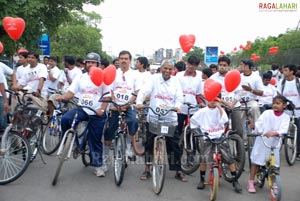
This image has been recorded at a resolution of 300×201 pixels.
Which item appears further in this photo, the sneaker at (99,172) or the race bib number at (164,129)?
the sneaker at (99,172)

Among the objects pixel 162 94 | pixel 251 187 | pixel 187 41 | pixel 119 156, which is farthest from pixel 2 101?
pixel 187 41

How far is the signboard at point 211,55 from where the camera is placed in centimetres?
1324

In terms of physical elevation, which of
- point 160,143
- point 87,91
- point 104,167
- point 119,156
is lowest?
point 104,167

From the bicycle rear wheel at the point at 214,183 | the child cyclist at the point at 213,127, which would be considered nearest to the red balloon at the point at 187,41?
the child cyclist at the point at 213,127

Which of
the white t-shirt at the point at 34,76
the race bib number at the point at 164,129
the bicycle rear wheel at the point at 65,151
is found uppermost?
the white t-shirt at the point at 34,76

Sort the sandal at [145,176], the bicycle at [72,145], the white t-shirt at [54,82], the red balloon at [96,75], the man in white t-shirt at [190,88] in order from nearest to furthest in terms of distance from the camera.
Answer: the bicycle at [72,145]
the red balloon at [96,75]
the sandal at [145,176]
the man in white t-shirt at [190,88]
the white t-shirt at [54,82]

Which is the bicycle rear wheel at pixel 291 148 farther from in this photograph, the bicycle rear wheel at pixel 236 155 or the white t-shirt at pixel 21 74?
the white t-shirt at pixel 21 74

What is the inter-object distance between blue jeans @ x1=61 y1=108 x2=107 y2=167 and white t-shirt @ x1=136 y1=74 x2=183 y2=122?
2.69 ft

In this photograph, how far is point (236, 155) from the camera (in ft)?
18.9

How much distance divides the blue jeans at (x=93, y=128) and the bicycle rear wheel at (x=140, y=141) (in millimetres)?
1217

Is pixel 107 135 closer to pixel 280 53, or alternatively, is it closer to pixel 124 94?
pixel 124 94

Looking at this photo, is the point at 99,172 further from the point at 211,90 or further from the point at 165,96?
the point at 211,90

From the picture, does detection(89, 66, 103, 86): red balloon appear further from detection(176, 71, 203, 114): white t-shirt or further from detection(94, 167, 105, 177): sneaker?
detection(176, 71, 203, 114): white t-shirt

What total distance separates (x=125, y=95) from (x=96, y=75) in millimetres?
934
